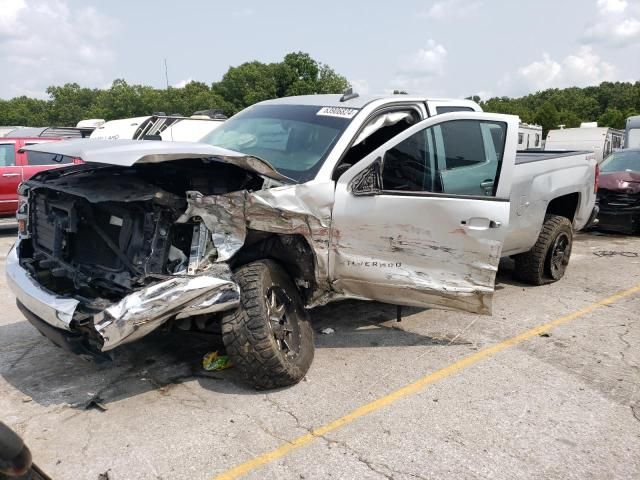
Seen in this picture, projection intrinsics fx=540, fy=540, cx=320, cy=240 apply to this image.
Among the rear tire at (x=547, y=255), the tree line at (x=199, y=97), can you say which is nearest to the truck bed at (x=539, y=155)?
the rear tire at (x=547, y=255)

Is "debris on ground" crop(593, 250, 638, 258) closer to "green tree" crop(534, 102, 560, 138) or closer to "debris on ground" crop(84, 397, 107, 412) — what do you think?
"debris on ground" crop(84, 397, 107, 412)

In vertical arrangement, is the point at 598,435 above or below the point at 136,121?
below

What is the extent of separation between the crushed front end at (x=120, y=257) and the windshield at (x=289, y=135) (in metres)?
0.54

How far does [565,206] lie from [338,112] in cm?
→ 399

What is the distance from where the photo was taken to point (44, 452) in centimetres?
299

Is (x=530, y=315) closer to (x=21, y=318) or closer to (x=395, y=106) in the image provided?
(x=395, y=106)

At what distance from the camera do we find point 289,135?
14.9 feet

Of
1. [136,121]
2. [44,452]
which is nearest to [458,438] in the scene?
[44,452]

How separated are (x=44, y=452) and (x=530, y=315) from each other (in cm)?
450

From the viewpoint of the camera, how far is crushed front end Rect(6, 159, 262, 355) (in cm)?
316

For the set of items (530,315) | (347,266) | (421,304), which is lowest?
(530,315)

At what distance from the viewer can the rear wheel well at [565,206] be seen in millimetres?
6906

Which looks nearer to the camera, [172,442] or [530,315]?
[172,442]

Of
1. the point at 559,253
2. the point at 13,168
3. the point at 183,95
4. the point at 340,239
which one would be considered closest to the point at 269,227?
the point at 340,239
